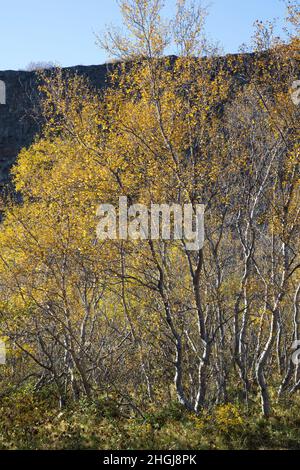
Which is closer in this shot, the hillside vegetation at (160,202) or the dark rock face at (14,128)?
the hillside vegetation at (160,202)

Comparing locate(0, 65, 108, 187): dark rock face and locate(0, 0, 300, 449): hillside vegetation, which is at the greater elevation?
locate(0, 65, 108, 187): dark rock face

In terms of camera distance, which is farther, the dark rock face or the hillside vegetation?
the dark rock face

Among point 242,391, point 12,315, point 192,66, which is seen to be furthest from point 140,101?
point 242,391

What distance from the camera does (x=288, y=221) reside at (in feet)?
39.4

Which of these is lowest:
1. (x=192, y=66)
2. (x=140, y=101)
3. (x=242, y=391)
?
(x=242, y=391)

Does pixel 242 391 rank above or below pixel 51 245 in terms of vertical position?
below

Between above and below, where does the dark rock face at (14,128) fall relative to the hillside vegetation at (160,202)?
above

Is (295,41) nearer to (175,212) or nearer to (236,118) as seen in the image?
(236,118)

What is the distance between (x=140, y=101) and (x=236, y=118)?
328 cm

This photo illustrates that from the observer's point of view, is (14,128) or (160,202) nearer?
(160,202)

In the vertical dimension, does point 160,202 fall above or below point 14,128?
below
